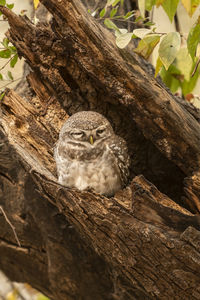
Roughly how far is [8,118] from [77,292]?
1.35 metres

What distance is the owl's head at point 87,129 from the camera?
8.92 ft

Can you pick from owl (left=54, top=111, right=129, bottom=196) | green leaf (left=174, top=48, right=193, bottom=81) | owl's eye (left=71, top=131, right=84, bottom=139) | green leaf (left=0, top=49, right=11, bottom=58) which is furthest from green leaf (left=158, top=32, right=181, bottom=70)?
green leaf (left=0, top=49, right=11, bottom=58)

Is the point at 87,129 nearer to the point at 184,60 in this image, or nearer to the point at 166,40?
the point at 184,60

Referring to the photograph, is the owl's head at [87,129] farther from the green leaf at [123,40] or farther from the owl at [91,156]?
the green leaf at [123,40]

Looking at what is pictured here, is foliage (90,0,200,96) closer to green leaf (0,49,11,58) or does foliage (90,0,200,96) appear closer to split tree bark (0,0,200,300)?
split tree bark (0,0,200,300)

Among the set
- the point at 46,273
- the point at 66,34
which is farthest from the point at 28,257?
the point at 66,34

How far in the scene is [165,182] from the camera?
298cm

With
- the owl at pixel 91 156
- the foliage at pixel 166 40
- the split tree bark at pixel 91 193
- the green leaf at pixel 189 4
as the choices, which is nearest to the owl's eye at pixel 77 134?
the owl at pixel 91 156

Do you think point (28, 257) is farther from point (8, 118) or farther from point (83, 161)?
point (8, 118)

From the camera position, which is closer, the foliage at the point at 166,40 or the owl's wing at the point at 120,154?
the foliage at the point at 166,40

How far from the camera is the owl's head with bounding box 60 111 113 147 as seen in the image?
2719mm

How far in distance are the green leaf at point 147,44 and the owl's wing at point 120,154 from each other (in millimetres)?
746

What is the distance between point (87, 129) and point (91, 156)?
0.62 feet

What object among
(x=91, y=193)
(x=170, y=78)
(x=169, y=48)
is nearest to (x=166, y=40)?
(x=169, y=48)
